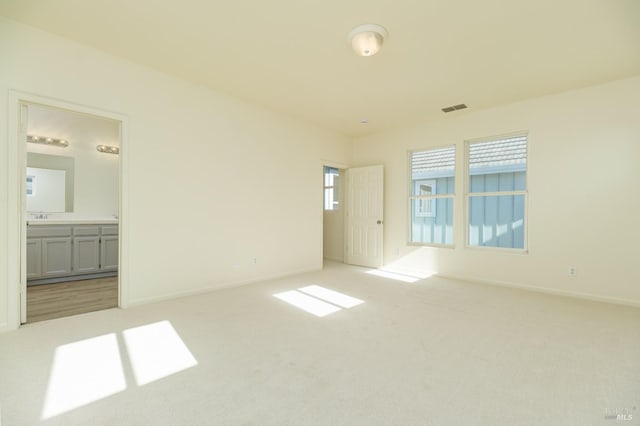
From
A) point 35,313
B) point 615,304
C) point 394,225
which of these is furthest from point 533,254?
point 35,313

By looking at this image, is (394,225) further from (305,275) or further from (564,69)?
(564,69)

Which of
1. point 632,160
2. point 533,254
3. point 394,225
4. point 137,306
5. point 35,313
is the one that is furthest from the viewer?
point 394,225

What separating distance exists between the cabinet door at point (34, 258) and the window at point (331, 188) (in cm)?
510

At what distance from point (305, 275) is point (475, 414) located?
3.51m

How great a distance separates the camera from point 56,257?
4.25 meters

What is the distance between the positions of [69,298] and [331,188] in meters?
5.02

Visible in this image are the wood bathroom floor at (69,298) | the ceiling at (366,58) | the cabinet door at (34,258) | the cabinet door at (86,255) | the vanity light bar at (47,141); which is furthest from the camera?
the vanity light bar at (47,141)

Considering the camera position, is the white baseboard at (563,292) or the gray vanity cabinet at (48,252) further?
the gray vanity cabinet at (48,252)

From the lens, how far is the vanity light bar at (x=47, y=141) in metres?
4.54

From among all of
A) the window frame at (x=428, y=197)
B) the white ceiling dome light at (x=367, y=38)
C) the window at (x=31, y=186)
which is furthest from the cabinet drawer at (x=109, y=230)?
the window frame at (x=428, y=197)

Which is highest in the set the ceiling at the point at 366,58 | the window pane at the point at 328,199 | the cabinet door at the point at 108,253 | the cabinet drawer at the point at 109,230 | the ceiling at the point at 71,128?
the ceiling at the point at 366,58

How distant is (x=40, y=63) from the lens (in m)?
2.70

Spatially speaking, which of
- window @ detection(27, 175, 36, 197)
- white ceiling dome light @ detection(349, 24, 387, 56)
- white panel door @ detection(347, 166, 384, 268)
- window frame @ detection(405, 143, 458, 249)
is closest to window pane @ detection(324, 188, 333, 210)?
white panel door @ detection(347, 166, 384, 268)

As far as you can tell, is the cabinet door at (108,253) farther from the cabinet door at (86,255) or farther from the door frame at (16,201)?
the door frame at (16,201)
